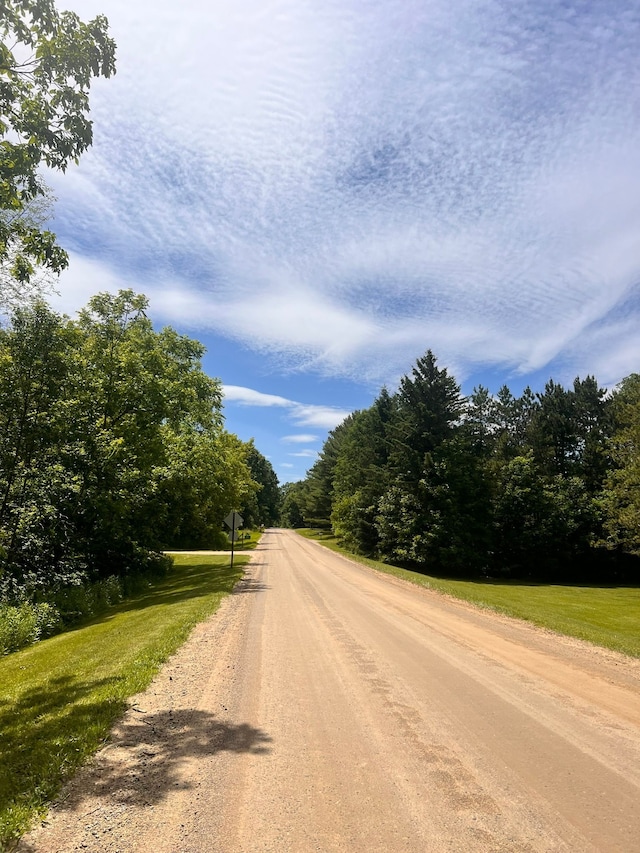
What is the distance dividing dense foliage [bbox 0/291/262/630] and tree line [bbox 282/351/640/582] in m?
15.9

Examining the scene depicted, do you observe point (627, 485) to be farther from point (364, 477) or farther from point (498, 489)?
point (364, 477)

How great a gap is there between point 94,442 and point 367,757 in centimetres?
1773

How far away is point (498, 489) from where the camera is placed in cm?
4184

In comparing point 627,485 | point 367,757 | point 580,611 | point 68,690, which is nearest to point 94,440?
point 68,690

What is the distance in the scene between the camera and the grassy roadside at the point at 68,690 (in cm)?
444

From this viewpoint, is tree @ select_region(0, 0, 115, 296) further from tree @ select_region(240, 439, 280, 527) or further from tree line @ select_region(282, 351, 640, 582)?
tree @ select_region(240, 439, 280, 527)

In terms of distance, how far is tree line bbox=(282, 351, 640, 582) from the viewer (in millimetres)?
35500

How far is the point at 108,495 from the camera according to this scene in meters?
19.6

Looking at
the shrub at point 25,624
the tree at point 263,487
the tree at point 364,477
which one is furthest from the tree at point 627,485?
the tree at point 263,487

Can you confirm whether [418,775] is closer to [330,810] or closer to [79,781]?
[330,810]

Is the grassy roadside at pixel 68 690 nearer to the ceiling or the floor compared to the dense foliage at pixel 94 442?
nearer to the floor

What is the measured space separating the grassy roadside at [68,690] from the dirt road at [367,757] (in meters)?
0.29

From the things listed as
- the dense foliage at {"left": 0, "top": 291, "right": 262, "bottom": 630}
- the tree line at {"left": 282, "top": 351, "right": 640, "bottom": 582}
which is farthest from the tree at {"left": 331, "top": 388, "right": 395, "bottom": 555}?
the dense foliage at {"left": 0, "top": 291, "right": 262, "bottom": 630}

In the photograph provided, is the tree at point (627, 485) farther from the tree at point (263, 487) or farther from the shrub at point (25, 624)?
the tree at point (263, 487)
